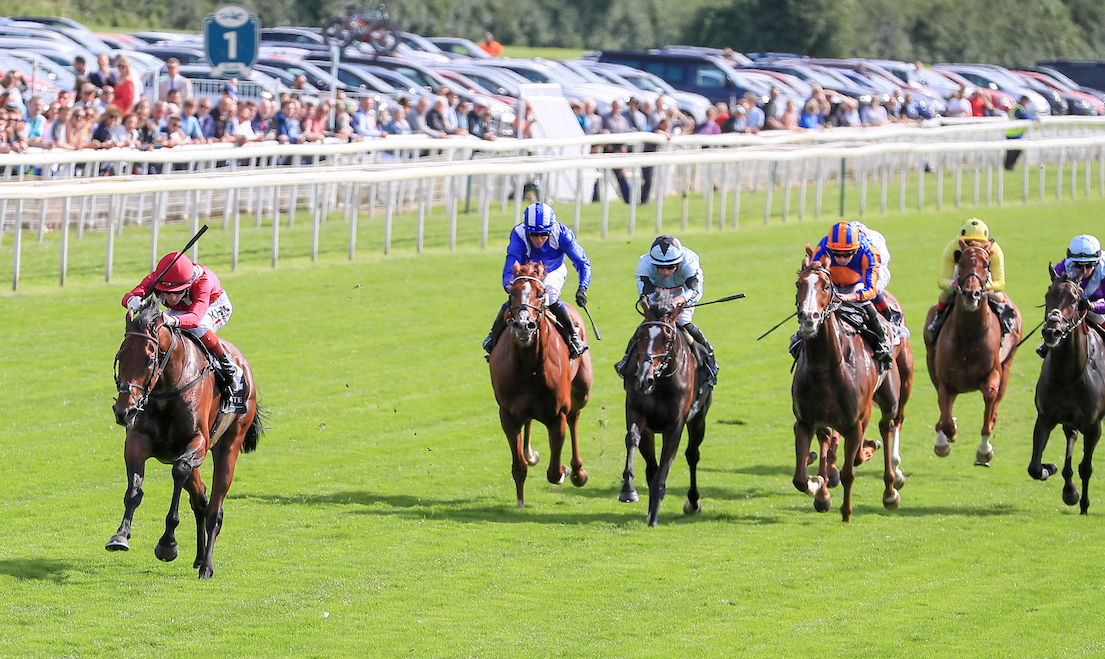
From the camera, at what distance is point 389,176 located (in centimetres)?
1747

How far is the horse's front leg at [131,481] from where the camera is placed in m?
7.35

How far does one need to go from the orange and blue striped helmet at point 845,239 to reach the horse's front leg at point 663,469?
1.66 metres

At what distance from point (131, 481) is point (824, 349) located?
13.1 feet

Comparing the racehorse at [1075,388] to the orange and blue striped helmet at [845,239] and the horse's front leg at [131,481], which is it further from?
the horse's front leg at [131,481]

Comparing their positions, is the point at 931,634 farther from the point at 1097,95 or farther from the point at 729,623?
the point at 1097,95

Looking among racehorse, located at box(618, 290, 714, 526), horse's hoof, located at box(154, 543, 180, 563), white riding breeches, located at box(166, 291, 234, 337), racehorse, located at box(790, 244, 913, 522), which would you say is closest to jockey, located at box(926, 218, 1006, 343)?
racehorse, located at box(790, 244, 913, 522)

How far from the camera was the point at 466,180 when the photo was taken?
21.0m

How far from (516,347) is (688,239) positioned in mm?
11156

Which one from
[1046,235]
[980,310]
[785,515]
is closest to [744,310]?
[980,310]

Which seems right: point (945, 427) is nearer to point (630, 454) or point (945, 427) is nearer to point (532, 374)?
point (630, 454)

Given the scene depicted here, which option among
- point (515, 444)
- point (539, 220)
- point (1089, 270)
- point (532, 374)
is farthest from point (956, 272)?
point (515, 444)

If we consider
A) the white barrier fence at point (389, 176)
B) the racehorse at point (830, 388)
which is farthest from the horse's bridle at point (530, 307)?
the white barrier fence at point (389, 176)

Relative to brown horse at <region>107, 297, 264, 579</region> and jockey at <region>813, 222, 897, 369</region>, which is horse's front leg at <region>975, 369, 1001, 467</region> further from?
brown horse at <region>107, 297, 264, 579</region>

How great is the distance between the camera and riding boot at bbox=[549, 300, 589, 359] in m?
9.82
